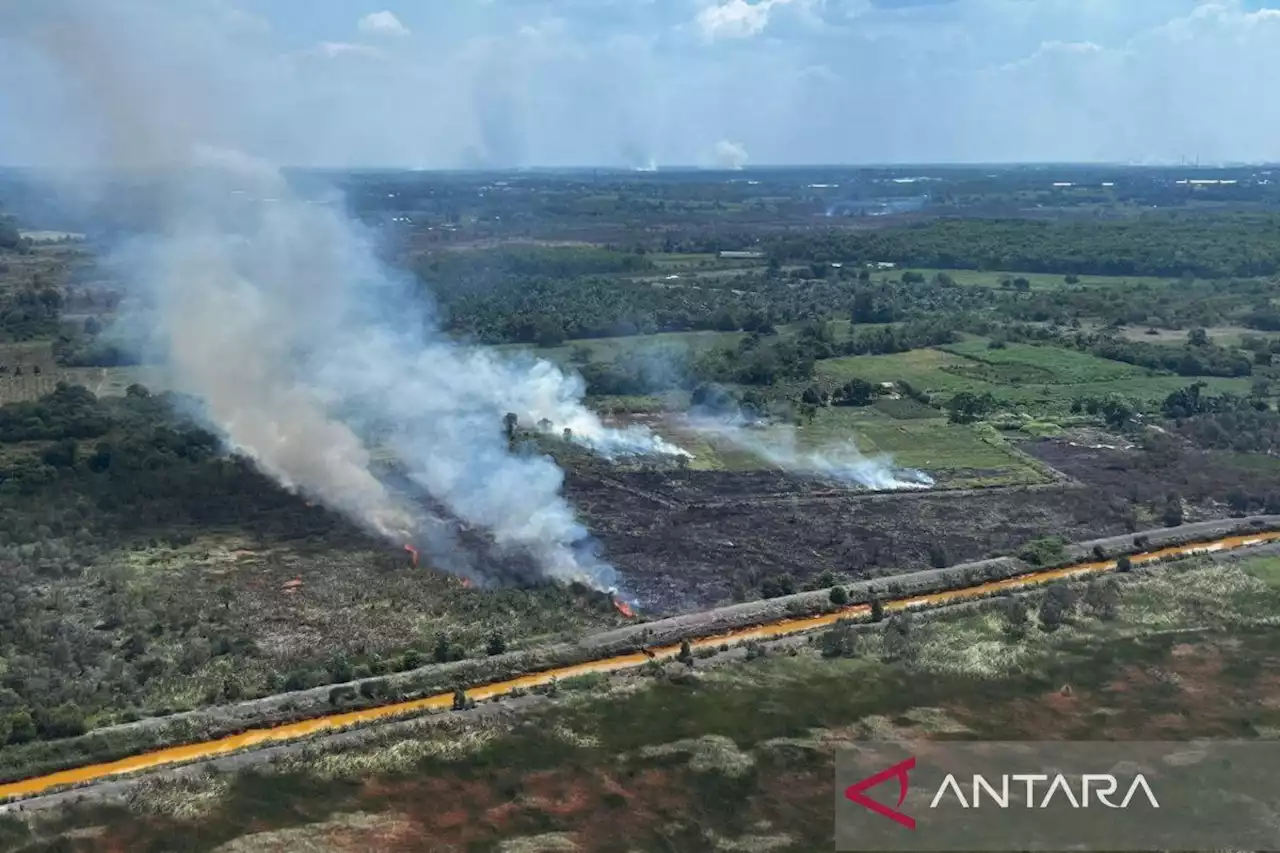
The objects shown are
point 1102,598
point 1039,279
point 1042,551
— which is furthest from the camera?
point 1039,279

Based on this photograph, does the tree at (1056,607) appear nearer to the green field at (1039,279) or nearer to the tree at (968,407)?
the tree at (968,407)

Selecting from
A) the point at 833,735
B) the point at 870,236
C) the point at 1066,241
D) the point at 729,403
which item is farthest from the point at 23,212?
the point at 833,735

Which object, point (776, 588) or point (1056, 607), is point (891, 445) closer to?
point (776, 588)

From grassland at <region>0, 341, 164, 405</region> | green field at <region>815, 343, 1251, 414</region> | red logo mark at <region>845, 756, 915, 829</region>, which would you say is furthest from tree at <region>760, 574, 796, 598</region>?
grassland at <region>0, 341, 164, 405</region>

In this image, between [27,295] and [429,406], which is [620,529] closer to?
[429,406]

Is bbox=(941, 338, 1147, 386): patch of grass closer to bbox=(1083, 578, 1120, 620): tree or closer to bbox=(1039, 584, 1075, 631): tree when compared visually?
bbox=(1083, 578, 1120, 620): tree

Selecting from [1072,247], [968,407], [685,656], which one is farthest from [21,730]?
[1072,247]
